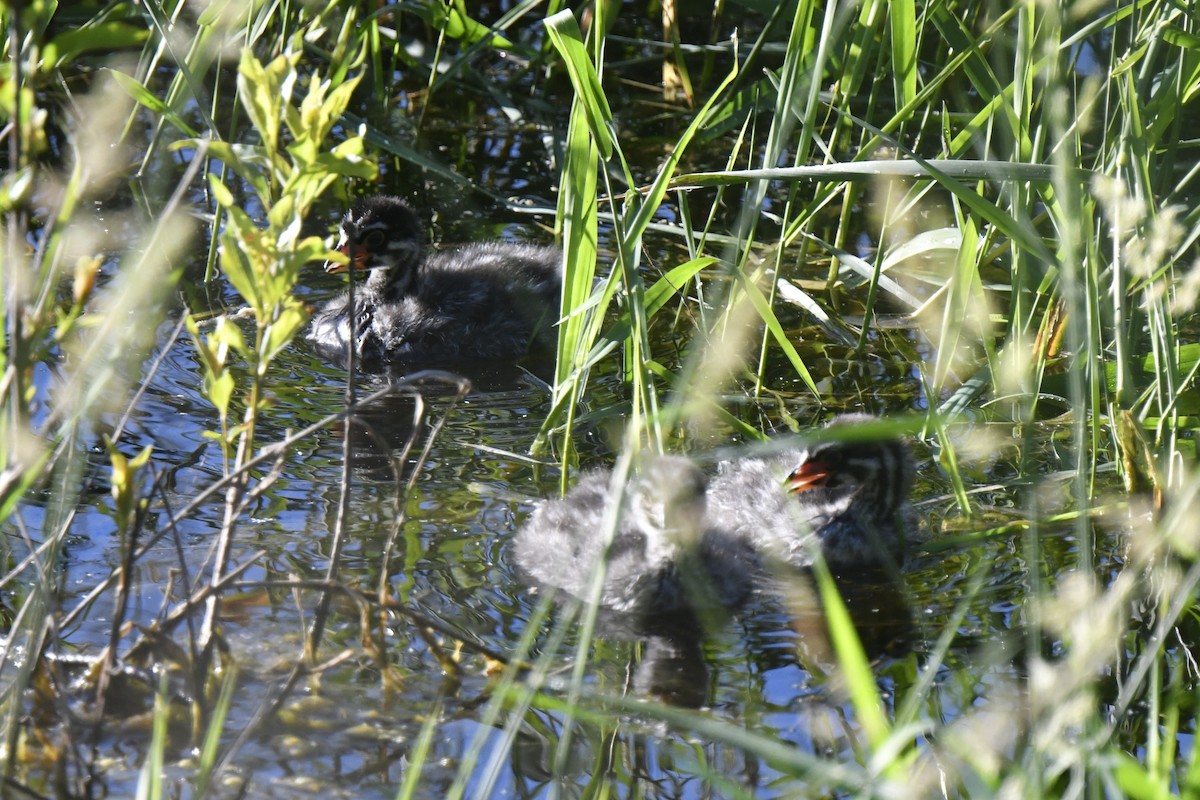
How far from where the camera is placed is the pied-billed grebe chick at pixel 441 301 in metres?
5.86

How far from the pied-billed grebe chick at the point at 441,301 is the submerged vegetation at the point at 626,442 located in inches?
10.1

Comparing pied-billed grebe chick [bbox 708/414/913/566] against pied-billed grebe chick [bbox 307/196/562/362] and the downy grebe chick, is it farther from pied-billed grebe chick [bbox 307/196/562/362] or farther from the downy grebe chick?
pied-billed grebe chick [bbox 307/196/562/362]

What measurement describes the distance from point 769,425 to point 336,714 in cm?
212

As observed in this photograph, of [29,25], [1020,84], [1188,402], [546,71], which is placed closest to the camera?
[29,25]

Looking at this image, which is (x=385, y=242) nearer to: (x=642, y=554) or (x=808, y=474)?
(x=808, y=474)

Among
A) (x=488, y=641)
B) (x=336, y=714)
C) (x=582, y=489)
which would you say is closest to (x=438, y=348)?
(x=582, y=489)

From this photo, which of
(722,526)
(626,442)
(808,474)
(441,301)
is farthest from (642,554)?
(441,301)

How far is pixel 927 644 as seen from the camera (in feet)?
12.1

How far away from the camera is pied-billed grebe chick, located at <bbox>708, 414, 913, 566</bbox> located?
4.23 m

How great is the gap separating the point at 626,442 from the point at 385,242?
3464 millimetres

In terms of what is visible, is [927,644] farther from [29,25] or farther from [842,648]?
[29,25]

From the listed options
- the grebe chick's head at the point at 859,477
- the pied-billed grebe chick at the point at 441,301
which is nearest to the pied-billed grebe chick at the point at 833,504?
the grebe chick's head at the point at 859,477

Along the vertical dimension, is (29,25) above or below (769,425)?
above

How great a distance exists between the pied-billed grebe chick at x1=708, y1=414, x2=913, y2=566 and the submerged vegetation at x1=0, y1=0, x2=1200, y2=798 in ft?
0.47
